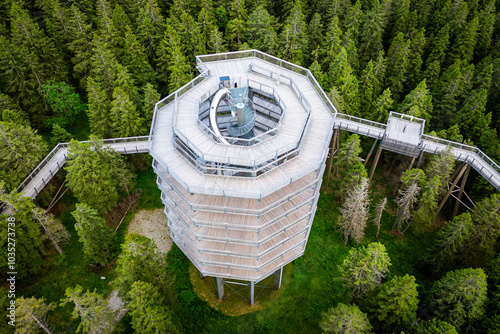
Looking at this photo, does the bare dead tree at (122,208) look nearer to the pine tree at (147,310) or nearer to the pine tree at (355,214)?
the pine tree at (147,310)

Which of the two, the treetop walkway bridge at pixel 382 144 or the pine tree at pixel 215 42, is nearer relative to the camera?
the treetop walkway bridge at pixel 382 144

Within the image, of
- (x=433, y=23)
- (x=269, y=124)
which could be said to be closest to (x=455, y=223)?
(x=269, y=124)

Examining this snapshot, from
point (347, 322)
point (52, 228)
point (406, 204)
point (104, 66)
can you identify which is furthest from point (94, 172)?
point (406, 204)

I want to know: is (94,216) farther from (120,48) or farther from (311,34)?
(311,34)

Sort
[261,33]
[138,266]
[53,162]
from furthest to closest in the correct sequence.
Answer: [261,33]
[53,162]
[138,266]

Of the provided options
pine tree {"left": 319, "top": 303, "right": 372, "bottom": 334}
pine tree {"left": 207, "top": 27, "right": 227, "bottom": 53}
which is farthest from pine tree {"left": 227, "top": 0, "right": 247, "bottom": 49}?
pine tree {"left": 319, "top": 303, "right": 372, "bottom": 334}

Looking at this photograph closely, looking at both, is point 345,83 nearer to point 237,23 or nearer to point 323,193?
point 323,193

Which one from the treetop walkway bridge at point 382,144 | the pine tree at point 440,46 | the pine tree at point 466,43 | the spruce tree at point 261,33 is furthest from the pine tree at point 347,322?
the pine tree at point 466,43
